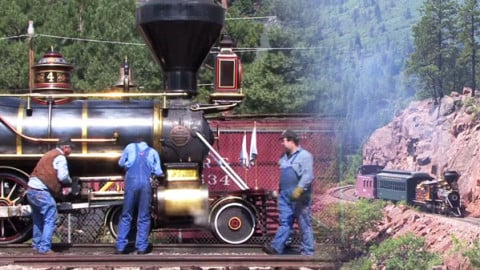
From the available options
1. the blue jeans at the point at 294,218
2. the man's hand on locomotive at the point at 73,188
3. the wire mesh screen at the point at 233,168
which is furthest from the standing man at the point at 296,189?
the wire mesh screen at the point at 233,168

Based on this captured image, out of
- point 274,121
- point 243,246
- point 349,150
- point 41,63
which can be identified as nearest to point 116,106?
point 41,63

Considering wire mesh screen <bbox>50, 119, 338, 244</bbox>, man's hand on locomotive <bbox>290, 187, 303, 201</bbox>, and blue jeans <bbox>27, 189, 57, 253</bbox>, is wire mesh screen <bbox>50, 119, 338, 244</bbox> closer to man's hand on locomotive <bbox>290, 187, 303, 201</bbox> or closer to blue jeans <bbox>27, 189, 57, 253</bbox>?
blue jeans <bbox>27, 189, 57, 253</bbox>

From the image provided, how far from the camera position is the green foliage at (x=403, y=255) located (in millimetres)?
3604

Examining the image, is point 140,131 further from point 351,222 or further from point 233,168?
point 351,222

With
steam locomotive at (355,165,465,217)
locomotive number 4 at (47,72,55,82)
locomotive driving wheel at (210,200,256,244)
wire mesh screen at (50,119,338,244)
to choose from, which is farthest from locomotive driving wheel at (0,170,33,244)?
steam locomotive at (355,165,465,217)

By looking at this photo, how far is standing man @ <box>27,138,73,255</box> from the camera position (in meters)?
7.93

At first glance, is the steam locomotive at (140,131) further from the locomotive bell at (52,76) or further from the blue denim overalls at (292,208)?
the blue denim overalls at (292,208)

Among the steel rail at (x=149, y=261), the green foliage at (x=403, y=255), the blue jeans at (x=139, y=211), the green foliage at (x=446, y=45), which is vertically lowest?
the steel rail at (x=149, y=261)

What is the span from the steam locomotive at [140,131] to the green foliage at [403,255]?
197 inches

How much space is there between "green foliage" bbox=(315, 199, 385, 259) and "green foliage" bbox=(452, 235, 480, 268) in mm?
373

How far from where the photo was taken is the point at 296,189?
614cm

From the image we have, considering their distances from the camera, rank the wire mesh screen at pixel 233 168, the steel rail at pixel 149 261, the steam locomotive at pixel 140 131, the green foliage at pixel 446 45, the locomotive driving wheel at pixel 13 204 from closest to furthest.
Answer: the green foliage at pixel 446 45
the steel rail at pixel 149 261
the steam locomotive at pixel 140 131
the locomotive driving wheel at pixel 13 204
the wire mesh screen at pixel 233 168

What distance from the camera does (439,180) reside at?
3.71 m

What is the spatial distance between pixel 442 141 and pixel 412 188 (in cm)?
26
